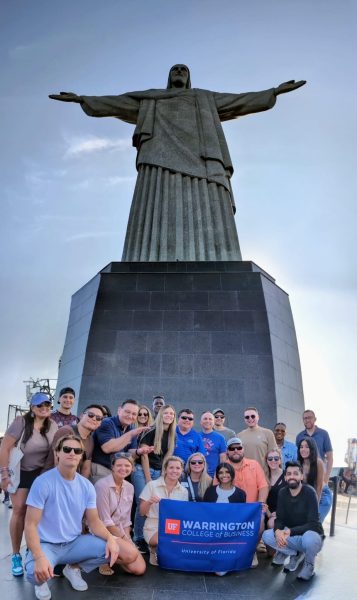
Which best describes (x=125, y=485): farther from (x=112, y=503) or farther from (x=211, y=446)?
(x=211, y=446)

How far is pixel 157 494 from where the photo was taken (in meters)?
5.50

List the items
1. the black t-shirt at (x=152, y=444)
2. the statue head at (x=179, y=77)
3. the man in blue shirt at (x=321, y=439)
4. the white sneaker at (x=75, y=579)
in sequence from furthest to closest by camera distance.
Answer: the statue head at (x=179, y=77) → the man in blue shirt at (x=321, y=439) → the black t-shirt at (x=152, y=444) → the white sneaker at (x=75, y=579)

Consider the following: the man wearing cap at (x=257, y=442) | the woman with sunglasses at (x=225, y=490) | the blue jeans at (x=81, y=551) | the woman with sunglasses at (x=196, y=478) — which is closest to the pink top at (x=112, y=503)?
the blue jeans at (x=81, y=551)

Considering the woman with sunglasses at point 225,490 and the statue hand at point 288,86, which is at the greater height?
the statue hand at point 288,86

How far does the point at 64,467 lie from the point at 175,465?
1.45 metres

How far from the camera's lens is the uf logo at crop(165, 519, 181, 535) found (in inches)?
202

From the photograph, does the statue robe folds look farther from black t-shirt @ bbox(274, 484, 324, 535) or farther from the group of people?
black t-shirt @ bbox(274, 484, 324, 535)

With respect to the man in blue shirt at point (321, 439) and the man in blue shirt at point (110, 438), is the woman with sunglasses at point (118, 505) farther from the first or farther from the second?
the man in blue shirt at point (321, 439)

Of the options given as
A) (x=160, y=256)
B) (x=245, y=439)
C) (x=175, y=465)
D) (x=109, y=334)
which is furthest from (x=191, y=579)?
(x=160, y=256)

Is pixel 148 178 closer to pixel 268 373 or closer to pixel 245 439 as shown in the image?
pixel 268 373

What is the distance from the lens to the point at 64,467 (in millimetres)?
4418

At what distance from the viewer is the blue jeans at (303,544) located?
16.6ft

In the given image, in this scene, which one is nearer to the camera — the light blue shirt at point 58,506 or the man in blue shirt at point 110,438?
the light blue shirt at point 58,506

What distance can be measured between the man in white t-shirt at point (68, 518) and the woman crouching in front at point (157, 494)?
1029 millimetres
